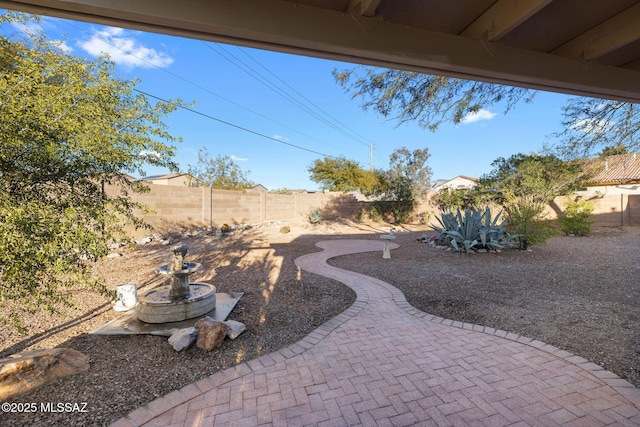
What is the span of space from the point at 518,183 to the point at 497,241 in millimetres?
7377

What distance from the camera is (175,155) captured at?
4.31 m

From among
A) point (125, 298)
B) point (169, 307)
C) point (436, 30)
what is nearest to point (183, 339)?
point (169, 307)

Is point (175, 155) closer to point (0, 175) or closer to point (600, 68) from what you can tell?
point (0, 175)

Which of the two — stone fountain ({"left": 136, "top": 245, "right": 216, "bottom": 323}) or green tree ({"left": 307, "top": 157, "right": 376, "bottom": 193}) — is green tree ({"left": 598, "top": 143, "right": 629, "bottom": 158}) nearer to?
stone fountain ({"left": 136, "top": 245, "right": 216, "bottom": 323})

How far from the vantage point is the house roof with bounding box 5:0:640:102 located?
1.65 meters

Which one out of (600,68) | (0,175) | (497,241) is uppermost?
(600,68)

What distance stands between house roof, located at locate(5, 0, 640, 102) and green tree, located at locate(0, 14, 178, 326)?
0.86m

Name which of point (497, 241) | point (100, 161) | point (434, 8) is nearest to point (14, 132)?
point (100, 161)

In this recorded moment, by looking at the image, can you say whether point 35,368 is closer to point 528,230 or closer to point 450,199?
point 528,230

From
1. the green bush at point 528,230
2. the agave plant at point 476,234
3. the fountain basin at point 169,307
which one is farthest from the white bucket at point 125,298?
the green bush at point 528,230

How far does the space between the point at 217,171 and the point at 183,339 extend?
25811 mm

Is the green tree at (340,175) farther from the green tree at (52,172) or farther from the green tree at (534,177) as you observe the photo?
the green tree at (52,172)

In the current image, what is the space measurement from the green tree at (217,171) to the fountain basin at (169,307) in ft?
76.9

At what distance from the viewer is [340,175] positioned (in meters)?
28.8
